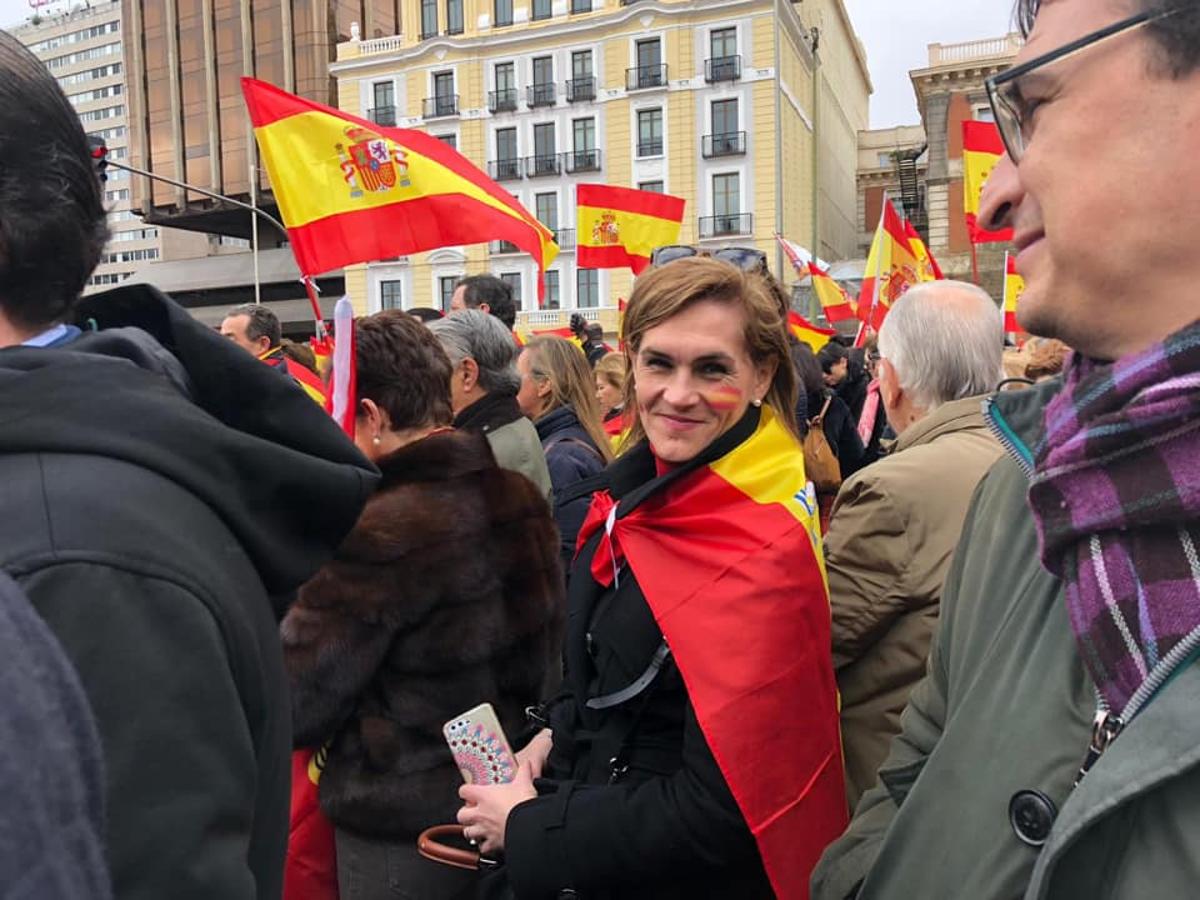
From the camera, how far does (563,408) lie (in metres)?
4.64

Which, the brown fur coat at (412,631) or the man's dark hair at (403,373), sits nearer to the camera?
the brown fur coat at (412,631)

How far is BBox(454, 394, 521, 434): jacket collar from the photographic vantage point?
12.4 ft

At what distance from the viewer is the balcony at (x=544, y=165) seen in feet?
128

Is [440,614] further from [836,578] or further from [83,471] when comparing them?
[83,471]

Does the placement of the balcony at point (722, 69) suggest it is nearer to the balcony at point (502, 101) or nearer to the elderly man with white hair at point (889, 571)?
the balcony at point (502, 101)

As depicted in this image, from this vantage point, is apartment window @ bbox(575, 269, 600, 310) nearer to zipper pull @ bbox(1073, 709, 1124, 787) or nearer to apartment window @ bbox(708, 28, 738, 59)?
apartment window @ bbox(708, 28, 738, 59)

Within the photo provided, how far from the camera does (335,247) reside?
4.03 metres

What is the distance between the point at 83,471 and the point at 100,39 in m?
127

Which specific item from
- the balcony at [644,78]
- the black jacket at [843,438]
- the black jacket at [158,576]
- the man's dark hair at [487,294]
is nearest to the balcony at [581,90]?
the balcony at [644,78]

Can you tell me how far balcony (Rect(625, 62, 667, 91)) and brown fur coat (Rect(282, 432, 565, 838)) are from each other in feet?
125

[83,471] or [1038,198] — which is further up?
[1038,198]

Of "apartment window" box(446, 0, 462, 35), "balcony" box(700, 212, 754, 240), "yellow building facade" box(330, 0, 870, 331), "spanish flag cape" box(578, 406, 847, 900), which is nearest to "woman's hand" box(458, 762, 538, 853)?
"spanish flag cape" box(578, 406, 847, 900)

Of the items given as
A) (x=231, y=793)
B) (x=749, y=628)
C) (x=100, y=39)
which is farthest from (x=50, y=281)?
(x=100, y=39)

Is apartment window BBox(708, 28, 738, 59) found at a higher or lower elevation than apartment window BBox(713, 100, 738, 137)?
higher
